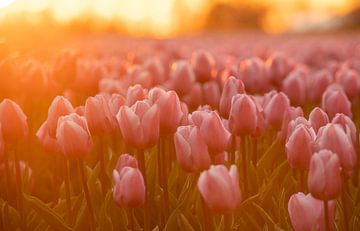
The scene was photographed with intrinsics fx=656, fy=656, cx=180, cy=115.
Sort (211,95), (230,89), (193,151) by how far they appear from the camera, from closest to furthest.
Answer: (193,151) → (230,89) → (211,95)

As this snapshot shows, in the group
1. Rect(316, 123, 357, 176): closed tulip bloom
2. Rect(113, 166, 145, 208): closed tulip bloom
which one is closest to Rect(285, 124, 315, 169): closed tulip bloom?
Rect(316, 123, 357, 176): closed tulip bloom

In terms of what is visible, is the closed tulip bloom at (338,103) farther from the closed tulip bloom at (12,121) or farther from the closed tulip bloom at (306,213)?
the closed tulip bloom at (12,121)

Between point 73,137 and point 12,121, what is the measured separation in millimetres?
385

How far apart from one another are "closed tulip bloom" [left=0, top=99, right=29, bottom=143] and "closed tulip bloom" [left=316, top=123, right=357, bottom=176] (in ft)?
4.22

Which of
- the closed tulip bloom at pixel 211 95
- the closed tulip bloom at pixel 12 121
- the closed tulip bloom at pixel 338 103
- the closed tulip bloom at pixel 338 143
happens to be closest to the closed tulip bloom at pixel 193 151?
the closed tulip bloom at pixel 338 143

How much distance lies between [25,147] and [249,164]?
A: 5.38 ft

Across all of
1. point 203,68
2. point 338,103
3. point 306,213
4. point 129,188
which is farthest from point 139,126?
point 203,68

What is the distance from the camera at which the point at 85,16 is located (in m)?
56.2

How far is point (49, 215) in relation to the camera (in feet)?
8.94

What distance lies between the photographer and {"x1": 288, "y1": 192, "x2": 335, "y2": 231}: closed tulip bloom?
2.30 meters

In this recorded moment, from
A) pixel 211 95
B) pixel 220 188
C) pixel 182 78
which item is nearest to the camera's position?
pixel 220 188

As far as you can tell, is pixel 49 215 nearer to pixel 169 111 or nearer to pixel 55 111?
pixel 55 111

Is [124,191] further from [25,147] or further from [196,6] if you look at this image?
[196,6]

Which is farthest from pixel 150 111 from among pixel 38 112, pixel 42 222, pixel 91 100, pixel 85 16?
pixel 85 16
